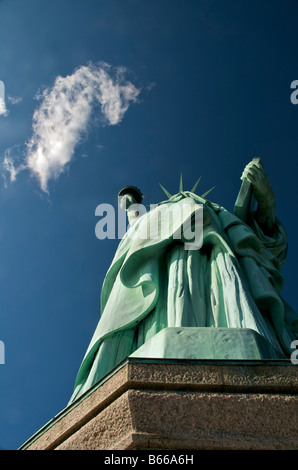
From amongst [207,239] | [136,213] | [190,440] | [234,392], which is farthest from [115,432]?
[136,213]

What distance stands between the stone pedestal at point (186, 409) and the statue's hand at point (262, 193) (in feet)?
19.3

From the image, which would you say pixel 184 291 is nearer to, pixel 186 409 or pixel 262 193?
pixel 186 409

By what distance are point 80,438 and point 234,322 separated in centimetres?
222

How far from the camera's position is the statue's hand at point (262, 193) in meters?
8.18

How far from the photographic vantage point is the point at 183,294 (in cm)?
502

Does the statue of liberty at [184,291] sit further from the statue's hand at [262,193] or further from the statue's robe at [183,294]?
the statue's hand at [262,193]

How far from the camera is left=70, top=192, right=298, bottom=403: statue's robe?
4746 millimetres

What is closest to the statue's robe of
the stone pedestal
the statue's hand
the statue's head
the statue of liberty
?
the statue of liberty

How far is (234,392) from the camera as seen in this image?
8.39 ft

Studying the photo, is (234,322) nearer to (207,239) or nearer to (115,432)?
(207,239)

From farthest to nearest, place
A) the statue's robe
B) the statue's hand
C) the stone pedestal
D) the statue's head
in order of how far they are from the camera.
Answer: the statue's head < the statue's hand < the statue's robe < the stone pedestal

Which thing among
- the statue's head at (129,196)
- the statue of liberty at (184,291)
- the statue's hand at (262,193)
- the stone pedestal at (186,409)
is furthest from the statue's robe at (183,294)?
the statue's head at (129,196)

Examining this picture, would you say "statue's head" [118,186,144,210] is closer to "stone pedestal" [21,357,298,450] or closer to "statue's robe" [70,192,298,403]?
"statue's robe" [70,192,298,403]
